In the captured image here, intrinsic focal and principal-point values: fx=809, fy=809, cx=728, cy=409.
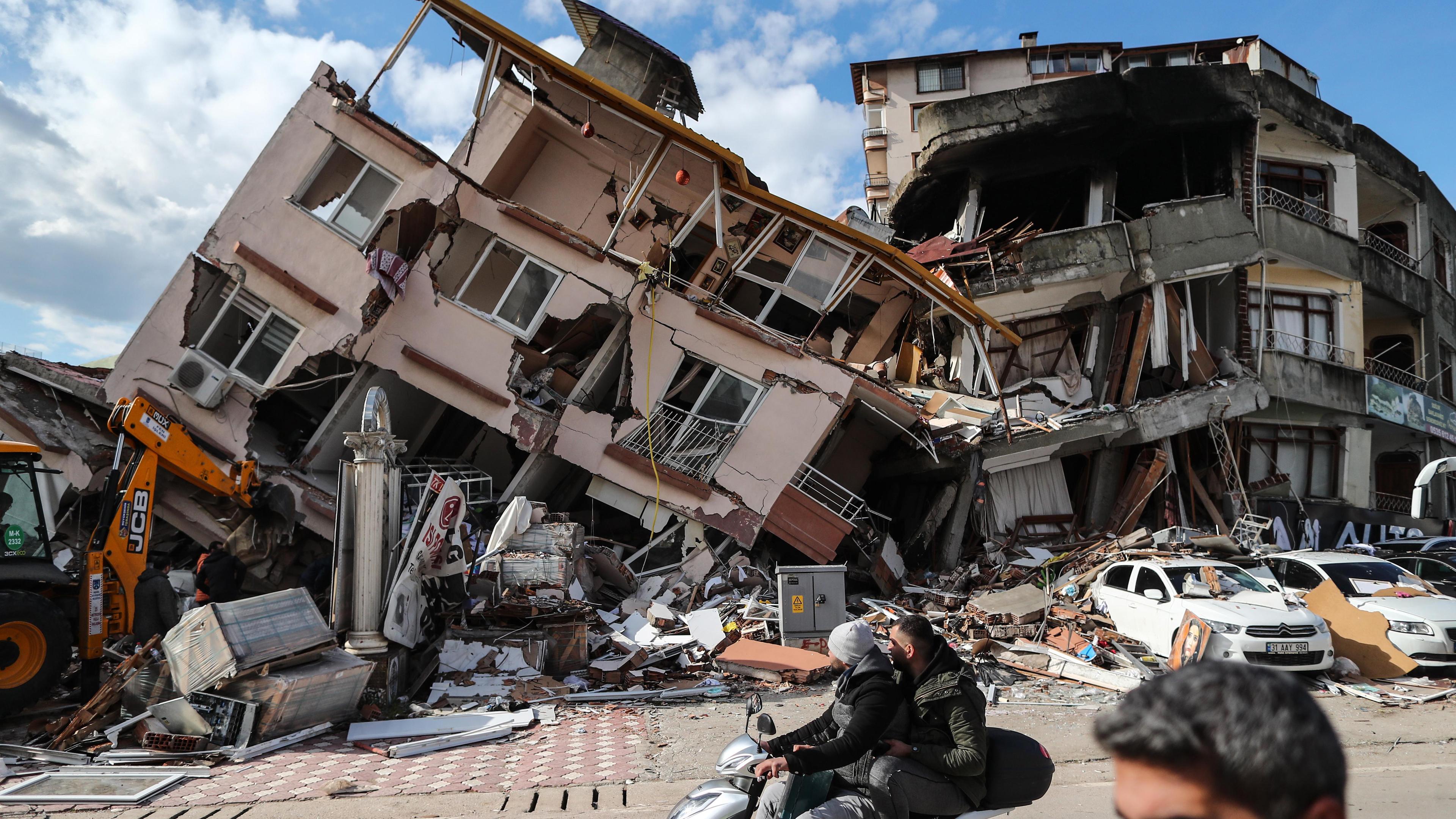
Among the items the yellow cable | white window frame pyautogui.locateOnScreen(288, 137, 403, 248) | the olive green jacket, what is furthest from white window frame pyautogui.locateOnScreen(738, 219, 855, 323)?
the olive green jacket

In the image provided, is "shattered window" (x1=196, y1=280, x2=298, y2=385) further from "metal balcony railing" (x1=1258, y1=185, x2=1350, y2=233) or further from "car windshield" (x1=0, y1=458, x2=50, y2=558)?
"metal balcony railing" (x1=1258, y1=185, x2=1350, y2=233)

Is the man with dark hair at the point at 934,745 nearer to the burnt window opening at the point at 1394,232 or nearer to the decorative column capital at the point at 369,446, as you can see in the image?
the decorative column capital at the point at 369,446

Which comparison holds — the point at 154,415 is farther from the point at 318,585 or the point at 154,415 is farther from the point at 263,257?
the point at 263,257

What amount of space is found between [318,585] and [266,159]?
697cm

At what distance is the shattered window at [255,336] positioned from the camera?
13.0 m

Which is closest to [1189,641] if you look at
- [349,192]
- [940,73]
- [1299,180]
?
[349,192]

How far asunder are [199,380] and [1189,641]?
14.3 meters

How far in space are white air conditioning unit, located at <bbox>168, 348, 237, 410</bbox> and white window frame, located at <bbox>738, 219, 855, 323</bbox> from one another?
8.92 meters

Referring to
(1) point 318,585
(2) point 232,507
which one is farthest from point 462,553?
(2) point 232,507

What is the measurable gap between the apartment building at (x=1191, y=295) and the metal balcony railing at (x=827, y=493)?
2868mm

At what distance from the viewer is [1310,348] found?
2069 centimetres

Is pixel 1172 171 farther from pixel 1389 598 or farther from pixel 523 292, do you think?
pixel 523 292

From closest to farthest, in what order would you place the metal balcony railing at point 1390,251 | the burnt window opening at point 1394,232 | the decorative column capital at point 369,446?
the decorative column capital at point 369,446, the metal balcony railing at point 1390,251, the burnt window opening at point 1394,232

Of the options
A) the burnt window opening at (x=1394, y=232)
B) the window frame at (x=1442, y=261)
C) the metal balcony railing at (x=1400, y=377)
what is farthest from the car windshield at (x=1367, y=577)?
the window frame at (x=1442, y=261)
